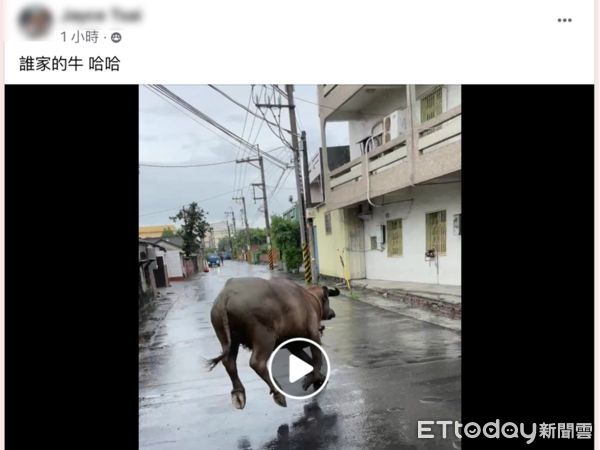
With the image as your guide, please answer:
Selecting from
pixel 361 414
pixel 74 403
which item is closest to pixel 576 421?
pixel 361 414

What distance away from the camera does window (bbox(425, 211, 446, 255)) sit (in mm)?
2301

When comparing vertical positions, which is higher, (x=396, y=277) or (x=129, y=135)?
(x=129, y=135)

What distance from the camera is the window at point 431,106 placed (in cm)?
213

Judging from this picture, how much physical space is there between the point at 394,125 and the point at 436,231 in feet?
2.36

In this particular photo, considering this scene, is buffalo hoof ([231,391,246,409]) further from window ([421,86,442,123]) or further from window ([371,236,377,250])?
window ([421,86,442,123])

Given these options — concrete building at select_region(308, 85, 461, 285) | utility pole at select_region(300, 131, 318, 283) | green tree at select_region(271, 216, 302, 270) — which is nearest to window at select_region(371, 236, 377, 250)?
concrete building at select_region(308, 85, 461, 285)

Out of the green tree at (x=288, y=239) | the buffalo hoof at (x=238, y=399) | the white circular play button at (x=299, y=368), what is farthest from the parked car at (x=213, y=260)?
the buffalo hoof at (x=238, y=399)

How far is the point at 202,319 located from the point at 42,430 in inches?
36.1

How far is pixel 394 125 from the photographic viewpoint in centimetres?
243

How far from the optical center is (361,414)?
2.11 meters

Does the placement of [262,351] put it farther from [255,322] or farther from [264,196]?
[264,196]

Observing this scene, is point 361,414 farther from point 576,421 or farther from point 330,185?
point 330,185

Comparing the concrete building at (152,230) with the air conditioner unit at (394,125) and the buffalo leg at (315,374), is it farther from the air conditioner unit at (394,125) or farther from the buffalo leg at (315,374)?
the air conditioner unit at (394,125)

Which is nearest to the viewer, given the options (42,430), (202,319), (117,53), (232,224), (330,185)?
(117,53)
